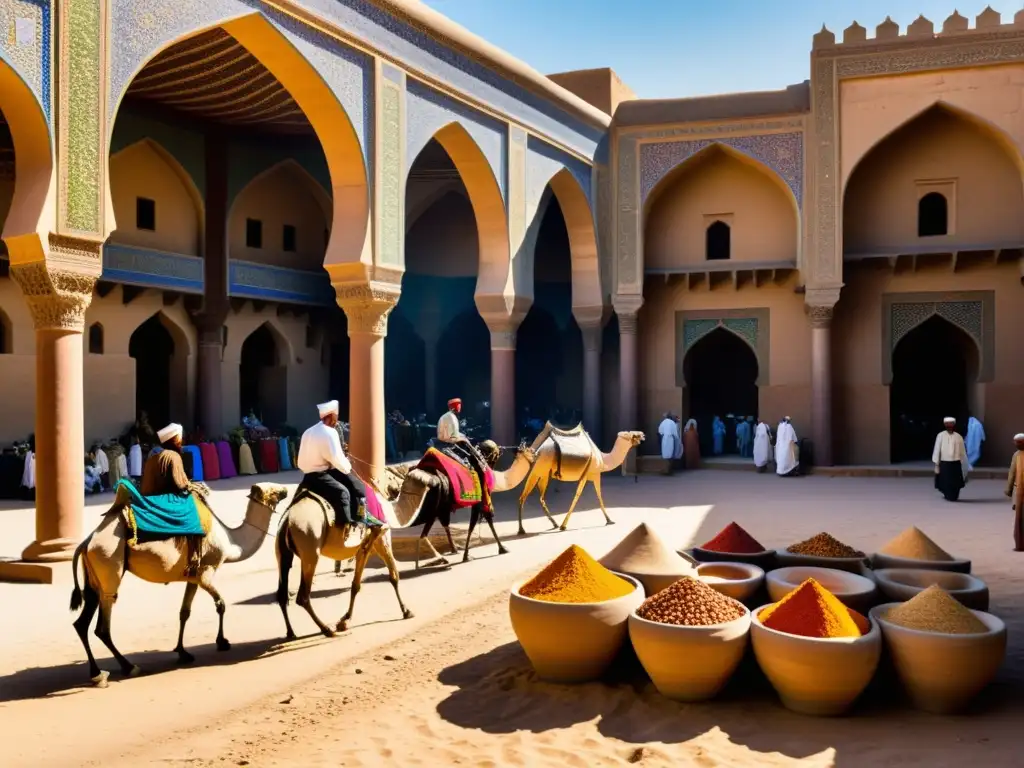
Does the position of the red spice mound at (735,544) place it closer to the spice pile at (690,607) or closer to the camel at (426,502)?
the spice pile at (690,607)

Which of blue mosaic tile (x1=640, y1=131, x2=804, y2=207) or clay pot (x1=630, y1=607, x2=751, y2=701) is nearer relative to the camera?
clay pot (x1=630, y1=607, x2=751, y2=701)

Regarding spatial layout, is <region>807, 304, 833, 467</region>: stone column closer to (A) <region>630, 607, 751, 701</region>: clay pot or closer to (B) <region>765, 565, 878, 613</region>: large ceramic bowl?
(B) <region>765, 565, 878, 613</region>: large ceramic bowl

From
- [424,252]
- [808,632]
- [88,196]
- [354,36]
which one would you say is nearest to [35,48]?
[88,196]

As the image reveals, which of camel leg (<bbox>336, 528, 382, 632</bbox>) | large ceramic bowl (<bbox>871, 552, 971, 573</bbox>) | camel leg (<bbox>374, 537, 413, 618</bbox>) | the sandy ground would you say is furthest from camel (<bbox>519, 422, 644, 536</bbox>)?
large ceramic bowl (<bbox>871, 552, 971, 573</bbox>)

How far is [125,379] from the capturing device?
682 inches

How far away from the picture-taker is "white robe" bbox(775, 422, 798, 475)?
1727 centimetres

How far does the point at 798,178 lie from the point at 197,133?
37.8 feet

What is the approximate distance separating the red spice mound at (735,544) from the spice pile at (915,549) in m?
0.95

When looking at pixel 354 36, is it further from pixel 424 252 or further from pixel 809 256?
pixel 424 252

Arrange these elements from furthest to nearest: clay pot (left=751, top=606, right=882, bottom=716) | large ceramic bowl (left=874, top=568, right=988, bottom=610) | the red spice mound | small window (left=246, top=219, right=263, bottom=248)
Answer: small window (left=246, top=219, right=263, bottom=248), the red spice mound, large ceramic bowl (left=874, top=568, right=988, bottom=610), clay pot (left=751, top=606, right=882, bottom=716)

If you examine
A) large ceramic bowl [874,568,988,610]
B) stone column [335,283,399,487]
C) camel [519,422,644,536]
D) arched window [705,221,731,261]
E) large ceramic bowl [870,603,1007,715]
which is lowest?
large ceramic bowl [870,603,1007,715]

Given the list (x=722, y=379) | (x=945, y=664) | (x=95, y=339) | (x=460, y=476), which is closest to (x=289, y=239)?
(x=95, y=339)

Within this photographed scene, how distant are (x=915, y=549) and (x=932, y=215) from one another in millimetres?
13237

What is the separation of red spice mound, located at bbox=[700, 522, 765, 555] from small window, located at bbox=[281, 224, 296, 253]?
48.8 feet
